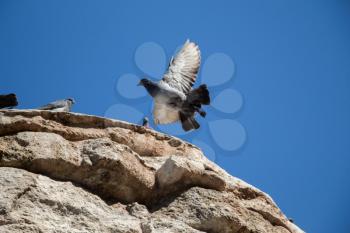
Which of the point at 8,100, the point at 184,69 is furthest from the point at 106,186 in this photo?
the point at 184,69

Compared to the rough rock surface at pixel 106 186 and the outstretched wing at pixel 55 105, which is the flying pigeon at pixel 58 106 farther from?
the rough rock surface at pixel 106 186

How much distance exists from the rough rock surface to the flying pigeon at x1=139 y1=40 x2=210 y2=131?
3982mm

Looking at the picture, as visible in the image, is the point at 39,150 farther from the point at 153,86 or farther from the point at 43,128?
the point at 153,86

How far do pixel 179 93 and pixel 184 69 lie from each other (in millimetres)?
1207

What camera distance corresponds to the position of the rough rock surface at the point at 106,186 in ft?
15.1

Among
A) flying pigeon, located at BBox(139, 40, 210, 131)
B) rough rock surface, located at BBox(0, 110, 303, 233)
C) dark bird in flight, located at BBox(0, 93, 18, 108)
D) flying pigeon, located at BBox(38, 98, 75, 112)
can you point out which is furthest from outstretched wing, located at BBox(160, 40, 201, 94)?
rough rock surface, located at BBox(0, 110, 303, 233)

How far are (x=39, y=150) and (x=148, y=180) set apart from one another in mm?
1164

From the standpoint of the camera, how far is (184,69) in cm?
1139

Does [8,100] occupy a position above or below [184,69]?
below

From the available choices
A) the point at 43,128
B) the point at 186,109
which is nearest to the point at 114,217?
the point at 43,128

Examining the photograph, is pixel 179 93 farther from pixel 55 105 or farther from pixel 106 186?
pixel 106 186

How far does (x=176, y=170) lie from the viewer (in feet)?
17.9

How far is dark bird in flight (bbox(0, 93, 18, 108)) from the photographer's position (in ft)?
28.0

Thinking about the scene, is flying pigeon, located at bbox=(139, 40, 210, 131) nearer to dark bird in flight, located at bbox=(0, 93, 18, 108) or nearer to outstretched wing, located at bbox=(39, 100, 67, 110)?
outstretched wing, located at bbox=(39, 100, 67, 110)
